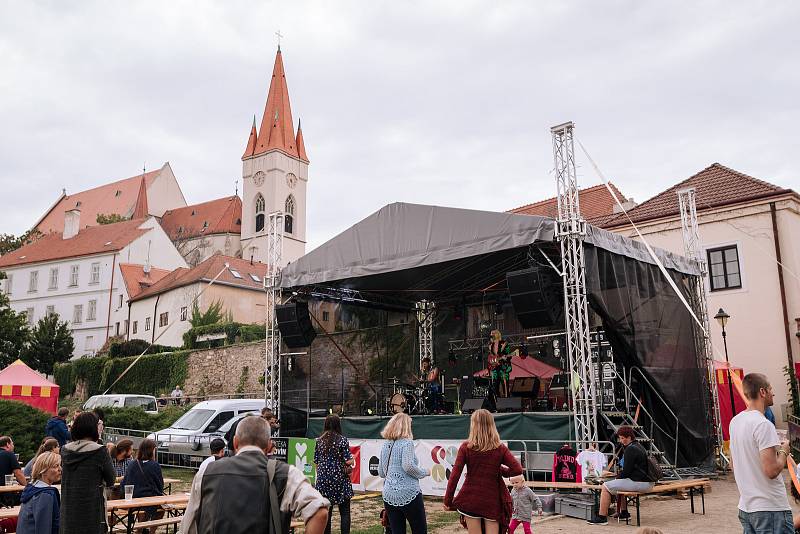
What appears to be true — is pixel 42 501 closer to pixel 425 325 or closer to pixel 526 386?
pixel 526 386

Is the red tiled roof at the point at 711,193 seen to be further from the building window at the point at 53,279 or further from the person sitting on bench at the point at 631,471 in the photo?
the building window at the point at 53,279

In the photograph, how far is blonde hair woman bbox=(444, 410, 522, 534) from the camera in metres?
4.96

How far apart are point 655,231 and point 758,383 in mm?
19547

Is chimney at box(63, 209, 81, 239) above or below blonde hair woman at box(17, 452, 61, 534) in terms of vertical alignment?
above

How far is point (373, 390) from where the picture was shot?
708 inches

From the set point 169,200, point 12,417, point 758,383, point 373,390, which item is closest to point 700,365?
point 373,390

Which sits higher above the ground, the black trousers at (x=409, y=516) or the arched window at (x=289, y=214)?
the arched window at (x=289, y=214)

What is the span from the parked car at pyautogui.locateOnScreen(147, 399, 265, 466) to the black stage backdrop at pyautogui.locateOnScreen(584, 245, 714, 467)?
31.4 feet

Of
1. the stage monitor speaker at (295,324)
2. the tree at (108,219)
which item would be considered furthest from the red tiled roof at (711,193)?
the tree at (108,219)

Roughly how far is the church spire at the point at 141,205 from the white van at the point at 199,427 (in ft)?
171

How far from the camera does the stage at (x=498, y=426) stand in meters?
11.1

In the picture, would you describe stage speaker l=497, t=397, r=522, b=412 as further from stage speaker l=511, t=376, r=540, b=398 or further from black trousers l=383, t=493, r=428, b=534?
black trousers l=383, t=493, r=428, b=534

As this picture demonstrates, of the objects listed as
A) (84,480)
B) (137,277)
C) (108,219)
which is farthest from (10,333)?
(84,480)

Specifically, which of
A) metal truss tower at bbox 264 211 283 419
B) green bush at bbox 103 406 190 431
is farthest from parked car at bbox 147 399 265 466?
green bush at bbox 103 406 190 431
